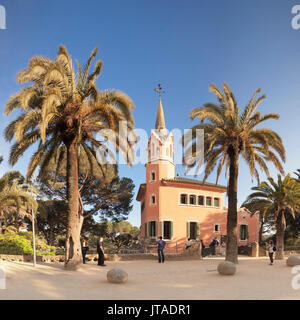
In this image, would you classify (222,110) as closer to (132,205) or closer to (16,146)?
(16,146)

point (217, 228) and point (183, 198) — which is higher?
point (183, 198)

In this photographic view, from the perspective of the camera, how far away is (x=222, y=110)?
19.0 m

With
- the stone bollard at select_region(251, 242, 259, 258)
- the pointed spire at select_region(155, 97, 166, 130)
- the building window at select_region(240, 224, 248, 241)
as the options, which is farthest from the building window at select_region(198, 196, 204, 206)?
the pointed spire at select_region(155, 97, 166, 130)

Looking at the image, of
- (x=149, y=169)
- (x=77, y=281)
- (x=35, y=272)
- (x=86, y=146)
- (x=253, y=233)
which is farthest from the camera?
(x=253, y=233)

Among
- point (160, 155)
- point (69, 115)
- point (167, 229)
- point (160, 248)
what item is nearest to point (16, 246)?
point (160, 248)

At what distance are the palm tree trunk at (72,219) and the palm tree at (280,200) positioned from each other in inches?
625

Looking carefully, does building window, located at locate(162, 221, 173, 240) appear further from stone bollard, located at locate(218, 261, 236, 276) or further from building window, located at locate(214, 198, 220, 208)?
stone bollard, located at locate(218, 261, 236, 276)

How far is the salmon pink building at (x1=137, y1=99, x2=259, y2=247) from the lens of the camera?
3161 cm

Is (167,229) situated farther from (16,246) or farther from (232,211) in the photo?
(16,246)

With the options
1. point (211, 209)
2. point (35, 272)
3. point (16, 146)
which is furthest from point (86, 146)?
point (211, 209)

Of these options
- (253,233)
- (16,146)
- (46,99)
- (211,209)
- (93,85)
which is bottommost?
(253,233)

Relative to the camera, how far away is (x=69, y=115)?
14.7m

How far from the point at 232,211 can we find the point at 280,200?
771 cm
